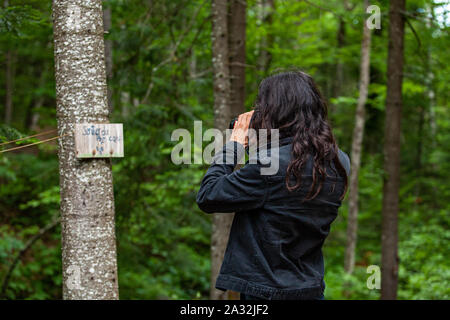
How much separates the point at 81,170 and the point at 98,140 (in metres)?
0.23

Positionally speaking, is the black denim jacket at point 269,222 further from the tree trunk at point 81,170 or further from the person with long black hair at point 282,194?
the tree trunk at point 81,170

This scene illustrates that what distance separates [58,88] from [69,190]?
699 mm

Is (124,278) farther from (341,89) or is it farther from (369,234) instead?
(341,89)

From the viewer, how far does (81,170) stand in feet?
9.50

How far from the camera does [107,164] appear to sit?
9.81 feet

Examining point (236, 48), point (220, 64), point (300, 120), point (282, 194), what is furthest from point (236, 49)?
point (282, 194)

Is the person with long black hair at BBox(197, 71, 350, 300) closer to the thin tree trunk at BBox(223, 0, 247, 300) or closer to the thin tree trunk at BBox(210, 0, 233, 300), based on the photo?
the thin tree trunk at BBox(210, 0, 233, 300)

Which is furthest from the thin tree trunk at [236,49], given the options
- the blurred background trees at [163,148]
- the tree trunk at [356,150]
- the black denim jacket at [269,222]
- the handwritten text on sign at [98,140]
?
the tree trunk at [356,150]

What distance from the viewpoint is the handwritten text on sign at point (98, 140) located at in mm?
2852

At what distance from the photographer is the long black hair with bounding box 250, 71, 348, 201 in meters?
2.27

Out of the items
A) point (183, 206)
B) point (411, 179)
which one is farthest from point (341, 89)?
point (183, 206)

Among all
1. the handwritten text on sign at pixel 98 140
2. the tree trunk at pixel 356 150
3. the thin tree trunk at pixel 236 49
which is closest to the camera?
the handwritten text on sign at pixel 98 140

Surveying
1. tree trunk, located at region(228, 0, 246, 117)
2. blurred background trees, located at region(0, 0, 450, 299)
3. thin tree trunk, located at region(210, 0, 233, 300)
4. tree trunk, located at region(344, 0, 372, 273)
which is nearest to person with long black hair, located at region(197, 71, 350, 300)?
blurred background trees, located at region(0, 0, 450, 299)

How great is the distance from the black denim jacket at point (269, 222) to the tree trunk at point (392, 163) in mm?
5073
